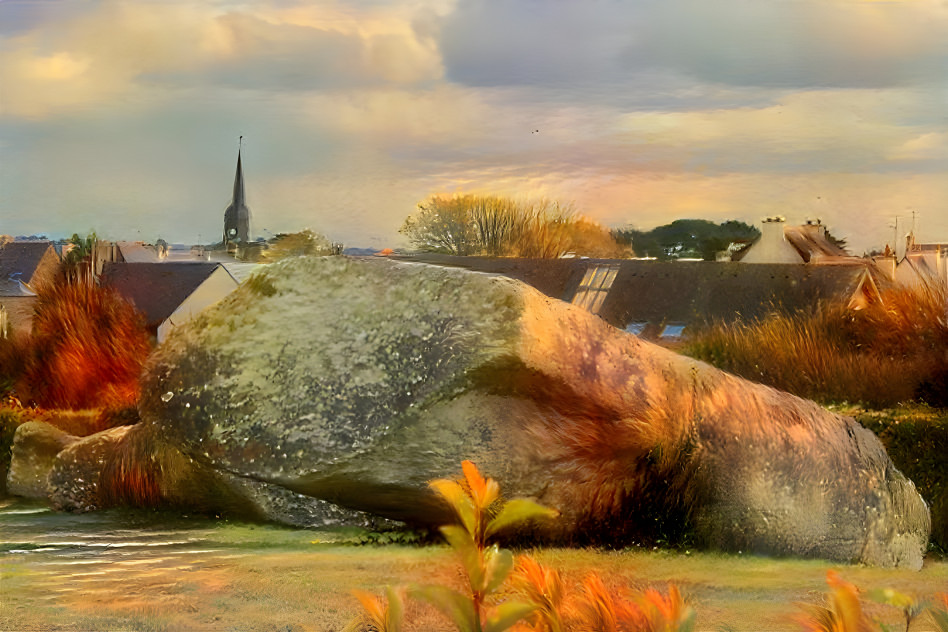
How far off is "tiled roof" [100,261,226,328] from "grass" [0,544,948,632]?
2.40 ft

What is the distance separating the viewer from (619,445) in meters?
2.38

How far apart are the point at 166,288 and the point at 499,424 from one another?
1.09m

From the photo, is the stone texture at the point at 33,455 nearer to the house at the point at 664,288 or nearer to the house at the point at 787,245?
the house at the point at 664,288

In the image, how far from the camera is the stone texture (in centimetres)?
271

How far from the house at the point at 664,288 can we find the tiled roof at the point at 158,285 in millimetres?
821

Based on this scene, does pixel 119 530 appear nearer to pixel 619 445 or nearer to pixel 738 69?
pixel 619 445

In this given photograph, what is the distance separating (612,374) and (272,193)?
3.67 ft

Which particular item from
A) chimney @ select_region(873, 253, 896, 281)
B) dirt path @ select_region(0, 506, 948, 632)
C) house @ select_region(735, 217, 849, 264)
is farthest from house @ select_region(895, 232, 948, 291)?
dirt path @ select_region(0, 506, 948, 632)

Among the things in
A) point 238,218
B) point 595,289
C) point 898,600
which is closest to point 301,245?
point 238,218

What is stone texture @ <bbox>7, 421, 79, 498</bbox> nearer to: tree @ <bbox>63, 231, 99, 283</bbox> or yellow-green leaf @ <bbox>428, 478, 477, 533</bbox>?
tree @ <bbox>63, 231, 99, 283</bbox>

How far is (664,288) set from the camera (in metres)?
2.45

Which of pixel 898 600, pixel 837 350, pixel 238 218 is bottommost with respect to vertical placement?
pixel 898 600

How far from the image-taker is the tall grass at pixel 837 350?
8.07 ft

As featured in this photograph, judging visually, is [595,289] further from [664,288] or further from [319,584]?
[319,584]
